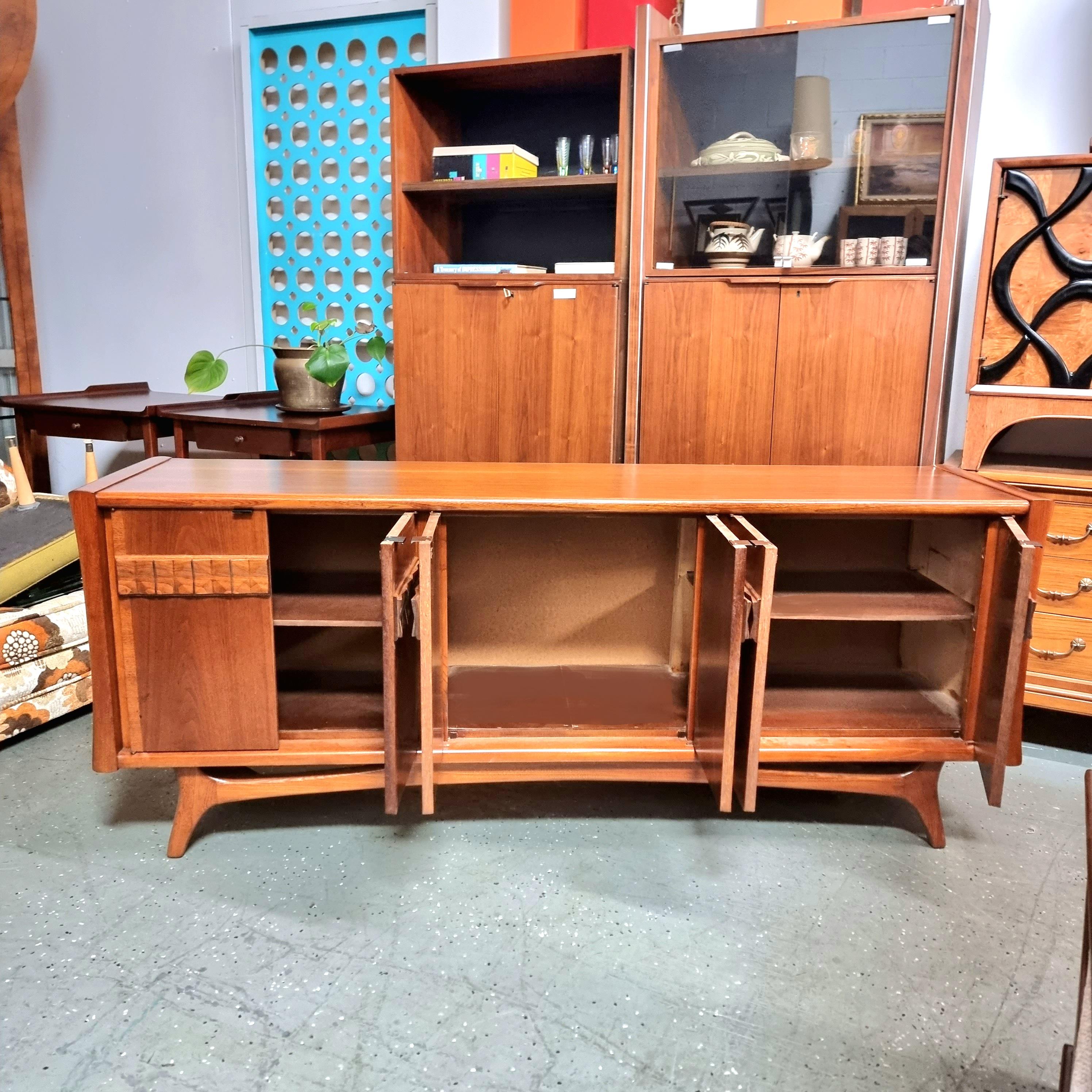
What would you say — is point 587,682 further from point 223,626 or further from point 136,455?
point 136,455

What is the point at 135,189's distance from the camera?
4.30 metres

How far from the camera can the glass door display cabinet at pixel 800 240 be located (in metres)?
2.69

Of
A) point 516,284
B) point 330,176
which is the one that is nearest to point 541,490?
point 516,284

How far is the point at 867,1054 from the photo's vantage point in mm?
1430

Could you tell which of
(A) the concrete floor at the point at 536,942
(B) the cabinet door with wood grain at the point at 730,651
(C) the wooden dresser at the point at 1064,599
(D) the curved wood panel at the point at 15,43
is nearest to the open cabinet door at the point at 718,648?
(B) the cabinet door with wood grain at the point at 730,651

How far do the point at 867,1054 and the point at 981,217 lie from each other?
2.63m

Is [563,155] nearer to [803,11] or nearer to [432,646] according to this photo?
[803,11]

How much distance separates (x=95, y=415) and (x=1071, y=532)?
3401mm


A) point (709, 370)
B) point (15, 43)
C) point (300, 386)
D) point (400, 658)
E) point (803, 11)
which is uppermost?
point (15, 43)

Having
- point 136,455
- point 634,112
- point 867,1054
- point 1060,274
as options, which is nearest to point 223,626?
point 867,1054

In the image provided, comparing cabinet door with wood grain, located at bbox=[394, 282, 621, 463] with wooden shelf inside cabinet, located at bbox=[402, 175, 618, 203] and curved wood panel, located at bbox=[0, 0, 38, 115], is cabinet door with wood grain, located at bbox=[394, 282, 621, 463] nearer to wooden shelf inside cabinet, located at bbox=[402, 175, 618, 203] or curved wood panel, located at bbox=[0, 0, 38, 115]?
wooden shelf inside cabinet, located at bbox=[402, 175, 618, 203]

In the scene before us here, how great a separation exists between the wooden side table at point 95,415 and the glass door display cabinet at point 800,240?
1887mm

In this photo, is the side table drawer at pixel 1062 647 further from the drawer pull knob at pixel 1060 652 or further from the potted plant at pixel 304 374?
the potted plant at pixel 304 374

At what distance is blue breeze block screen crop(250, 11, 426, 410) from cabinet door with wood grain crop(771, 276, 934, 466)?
1.67 meters
